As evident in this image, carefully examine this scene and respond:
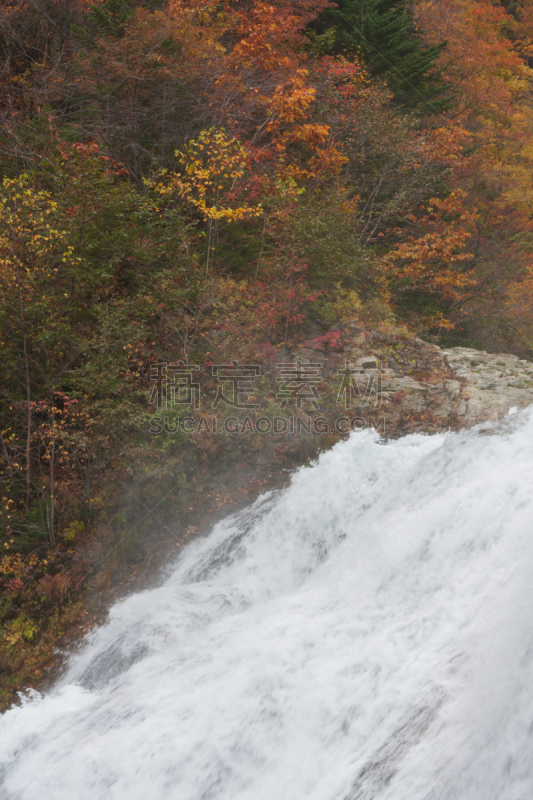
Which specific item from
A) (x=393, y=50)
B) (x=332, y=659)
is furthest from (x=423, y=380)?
(x=393, y=50)

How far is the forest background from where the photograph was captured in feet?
24.2

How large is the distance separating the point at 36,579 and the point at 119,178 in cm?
746

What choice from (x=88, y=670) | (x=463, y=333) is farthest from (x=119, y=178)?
(x=463, y=333)

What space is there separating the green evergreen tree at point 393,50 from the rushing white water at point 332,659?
32.9 feet

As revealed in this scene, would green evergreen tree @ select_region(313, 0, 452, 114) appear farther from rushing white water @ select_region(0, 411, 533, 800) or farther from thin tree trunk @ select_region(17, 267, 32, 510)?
thin tree trunk @ select_region(17, 267, 32, 510)

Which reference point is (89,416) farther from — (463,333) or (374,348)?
(463,333)

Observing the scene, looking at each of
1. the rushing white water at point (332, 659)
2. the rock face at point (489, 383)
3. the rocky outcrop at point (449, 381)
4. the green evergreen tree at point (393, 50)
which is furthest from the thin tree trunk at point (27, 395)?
the green evergreen tree at point (393, 50)

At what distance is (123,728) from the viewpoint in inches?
205

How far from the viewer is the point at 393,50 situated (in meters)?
12.1

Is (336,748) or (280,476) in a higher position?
(280,476)

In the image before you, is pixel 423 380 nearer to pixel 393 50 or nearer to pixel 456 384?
pixel 456 384

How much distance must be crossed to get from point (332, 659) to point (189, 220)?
8.16m

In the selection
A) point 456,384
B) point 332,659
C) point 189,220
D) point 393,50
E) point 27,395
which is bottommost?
point 332,659

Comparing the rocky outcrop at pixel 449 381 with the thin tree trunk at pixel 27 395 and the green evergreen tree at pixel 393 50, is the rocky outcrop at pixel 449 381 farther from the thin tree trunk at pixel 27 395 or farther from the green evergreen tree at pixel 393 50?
the green evergreen tree at pixel 393 50
